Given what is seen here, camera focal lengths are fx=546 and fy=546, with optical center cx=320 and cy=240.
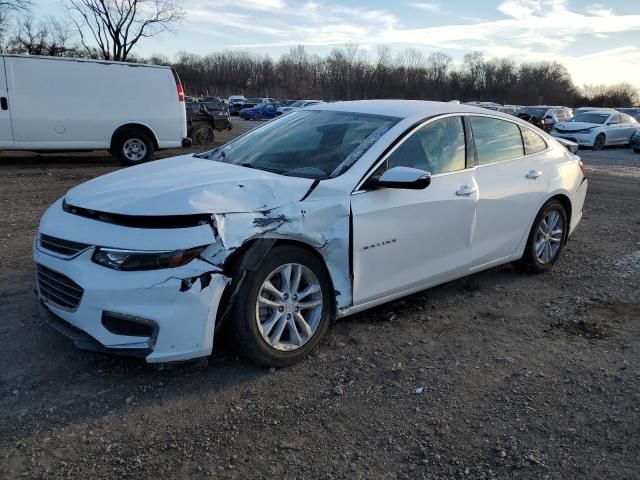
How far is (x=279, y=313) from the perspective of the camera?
329 cm

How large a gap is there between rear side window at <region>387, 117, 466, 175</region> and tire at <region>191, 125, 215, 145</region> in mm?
14434

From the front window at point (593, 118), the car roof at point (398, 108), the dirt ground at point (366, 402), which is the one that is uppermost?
the front window at point (593, 118)

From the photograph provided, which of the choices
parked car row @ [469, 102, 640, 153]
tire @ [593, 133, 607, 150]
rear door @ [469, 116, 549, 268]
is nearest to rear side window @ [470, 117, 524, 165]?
rear door @ [469, 116, 549, 268]

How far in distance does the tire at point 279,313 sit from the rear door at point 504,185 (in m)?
1.59

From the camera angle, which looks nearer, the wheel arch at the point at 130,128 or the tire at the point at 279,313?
the tire at the point at 279,313

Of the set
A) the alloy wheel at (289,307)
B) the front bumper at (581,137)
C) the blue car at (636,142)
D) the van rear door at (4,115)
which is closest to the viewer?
the alloy wheel at (289,307)

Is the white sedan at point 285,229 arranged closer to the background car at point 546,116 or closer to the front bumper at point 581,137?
the front bumper at point 581,137

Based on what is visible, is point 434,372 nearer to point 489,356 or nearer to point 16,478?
point 489,356

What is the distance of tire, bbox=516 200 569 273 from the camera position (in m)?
5.09

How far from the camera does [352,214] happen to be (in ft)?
11.4

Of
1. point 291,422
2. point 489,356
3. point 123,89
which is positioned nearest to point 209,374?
point 291,422

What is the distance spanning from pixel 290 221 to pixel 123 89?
987cm

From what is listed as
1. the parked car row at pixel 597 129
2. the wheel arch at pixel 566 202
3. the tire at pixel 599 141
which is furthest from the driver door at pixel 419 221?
the tire at pixel 599 141

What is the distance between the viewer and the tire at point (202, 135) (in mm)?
17672
